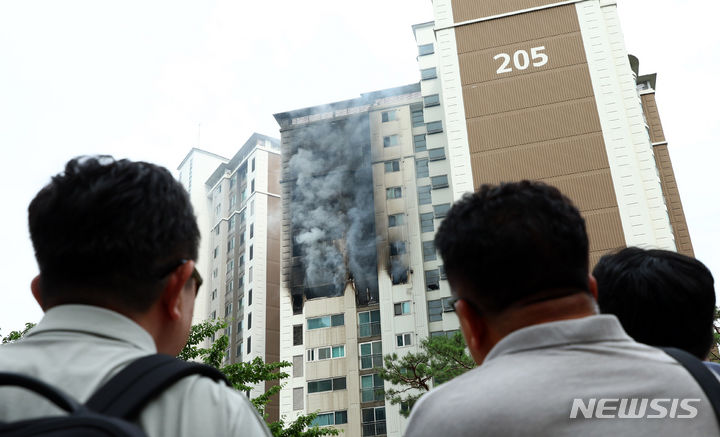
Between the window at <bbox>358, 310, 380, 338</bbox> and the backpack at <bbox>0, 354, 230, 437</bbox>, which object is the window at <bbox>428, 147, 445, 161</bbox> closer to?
the window at <bbox>358, 310, 380, 338</bbox>

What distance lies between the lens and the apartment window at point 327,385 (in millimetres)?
41156

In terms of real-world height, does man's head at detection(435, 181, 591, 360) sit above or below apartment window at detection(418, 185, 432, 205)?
below

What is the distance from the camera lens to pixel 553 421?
132cm

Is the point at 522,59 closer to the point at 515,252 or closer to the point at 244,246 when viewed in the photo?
the point at 244,246

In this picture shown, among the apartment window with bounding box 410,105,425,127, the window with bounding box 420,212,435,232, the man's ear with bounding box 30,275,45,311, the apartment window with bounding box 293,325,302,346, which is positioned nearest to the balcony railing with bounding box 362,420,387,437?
the apartment window with bounding box 293,325,302,346

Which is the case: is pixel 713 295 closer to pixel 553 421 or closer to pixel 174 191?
pixel 553 421

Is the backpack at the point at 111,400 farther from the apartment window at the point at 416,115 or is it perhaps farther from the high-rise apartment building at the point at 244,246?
the apartment window at the point at 416,115

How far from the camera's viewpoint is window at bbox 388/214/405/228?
45.1 metres

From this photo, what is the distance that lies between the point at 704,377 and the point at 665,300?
1.86 ft

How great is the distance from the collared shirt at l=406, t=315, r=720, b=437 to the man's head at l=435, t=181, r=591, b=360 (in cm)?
9

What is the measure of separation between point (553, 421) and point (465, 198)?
0.59m

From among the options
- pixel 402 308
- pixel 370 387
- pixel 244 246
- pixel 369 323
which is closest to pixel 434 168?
pixel 402 308

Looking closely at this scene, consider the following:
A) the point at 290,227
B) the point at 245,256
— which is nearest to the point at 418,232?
the point at 290,227

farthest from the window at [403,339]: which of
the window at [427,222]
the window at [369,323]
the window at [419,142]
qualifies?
the window at [419,142]
